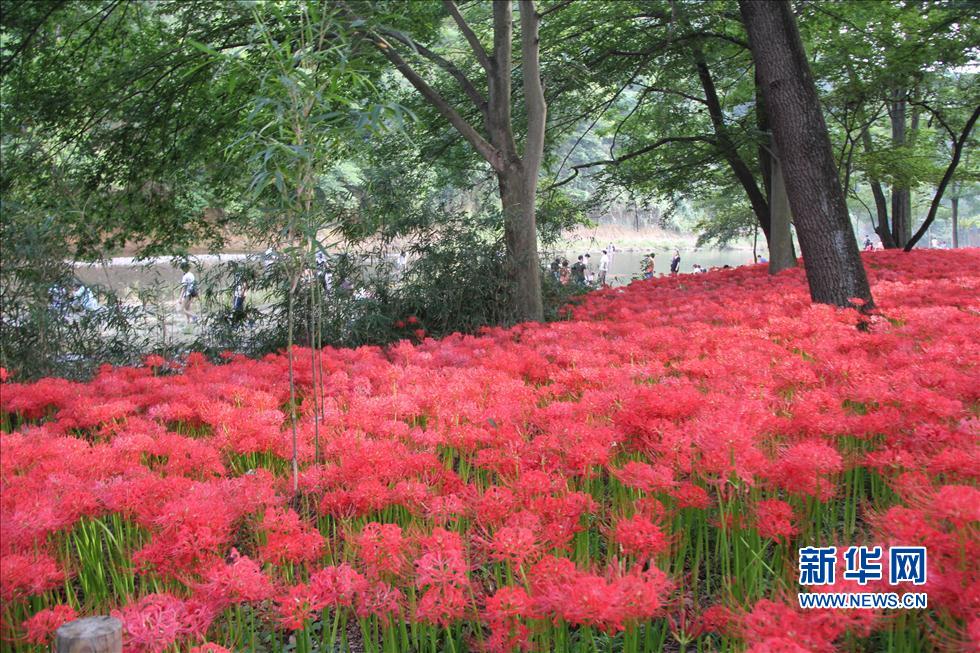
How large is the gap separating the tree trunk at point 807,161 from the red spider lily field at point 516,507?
6.24 feet

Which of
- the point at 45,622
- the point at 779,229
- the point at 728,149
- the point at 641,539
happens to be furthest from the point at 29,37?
the point at 779,229

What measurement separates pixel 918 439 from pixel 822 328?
1.94 metres

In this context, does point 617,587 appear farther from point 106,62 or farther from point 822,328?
point 106,62

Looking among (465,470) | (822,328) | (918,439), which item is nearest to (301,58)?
(465,470)

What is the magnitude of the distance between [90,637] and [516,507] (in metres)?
0.94

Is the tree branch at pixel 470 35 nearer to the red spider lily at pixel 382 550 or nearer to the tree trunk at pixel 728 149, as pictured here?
the tree trunk at pixel 728 149

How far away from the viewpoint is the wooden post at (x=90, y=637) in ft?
4.12

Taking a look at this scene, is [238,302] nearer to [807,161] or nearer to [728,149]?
[807,161]

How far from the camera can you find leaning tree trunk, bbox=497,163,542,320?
6754 millimetres

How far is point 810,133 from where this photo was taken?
528cm

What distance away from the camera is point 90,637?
1262mm

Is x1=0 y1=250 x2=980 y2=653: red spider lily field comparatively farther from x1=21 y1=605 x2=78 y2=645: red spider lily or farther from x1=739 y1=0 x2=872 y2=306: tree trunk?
x1=739 y1=0 x2=872 y2=306: tree trunk

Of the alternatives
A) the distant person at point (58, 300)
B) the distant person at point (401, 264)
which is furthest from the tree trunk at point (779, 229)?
the distant person at point (58, 300)

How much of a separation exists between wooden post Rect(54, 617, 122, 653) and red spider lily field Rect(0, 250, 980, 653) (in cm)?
14
